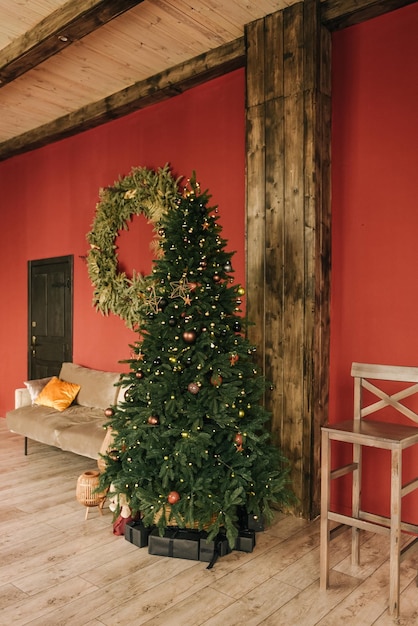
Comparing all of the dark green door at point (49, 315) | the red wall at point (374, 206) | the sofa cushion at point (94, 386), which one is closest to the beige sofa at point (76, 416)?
the sofa cushion at point (94, 386)

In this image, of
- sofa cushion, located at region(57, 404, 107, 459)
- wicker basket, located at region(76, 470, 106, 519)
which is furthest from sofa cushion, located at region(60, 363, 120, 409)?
wicker basket, located at region(76, 470, 106, 519)

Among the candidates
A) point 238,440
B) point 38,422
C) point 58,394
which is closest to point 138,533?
point 238,440

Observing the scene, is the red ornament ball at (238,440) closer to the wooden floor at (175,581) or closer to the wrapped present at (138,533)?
the wooden floor at (175,581)

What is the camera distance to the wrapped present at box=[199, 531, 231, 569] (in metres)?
2.92

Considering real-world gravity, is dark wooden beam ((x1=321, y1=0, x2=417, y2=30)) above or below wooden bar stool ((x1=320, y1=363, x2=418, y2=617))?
above

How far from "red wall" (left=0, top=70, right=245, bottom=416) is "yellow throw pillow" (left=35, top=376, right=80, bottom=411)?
44cm

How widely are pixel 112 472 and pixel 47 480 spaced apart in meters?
1.45

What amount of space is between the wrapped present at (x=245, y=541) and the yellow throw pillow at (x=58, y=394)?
8.52 feet

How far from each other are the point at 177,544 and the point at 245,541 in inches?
15.7

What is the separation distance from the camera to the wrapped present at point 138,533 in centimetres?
314

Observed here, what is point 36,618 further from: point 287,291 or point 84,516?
point 287,291

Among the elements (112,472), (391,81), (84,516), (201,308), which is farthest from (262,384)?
(391,81)

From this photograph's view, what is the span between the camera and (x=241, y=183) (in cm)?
428

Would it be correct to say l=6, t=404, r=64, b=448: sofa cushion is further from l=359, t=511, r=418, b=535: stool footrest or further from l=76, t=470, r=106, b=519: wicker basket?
l=359, t=511, r=418, b=535: stool footrest
